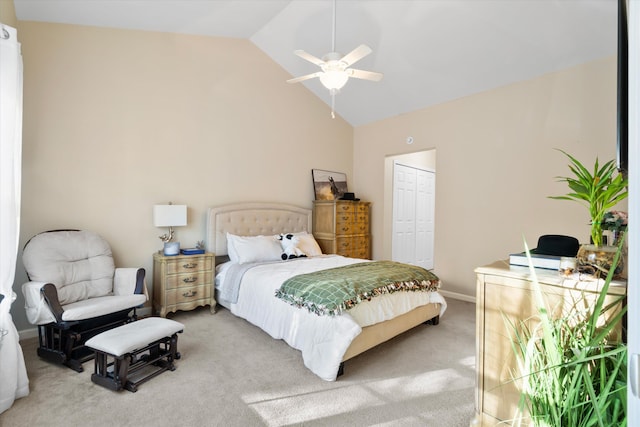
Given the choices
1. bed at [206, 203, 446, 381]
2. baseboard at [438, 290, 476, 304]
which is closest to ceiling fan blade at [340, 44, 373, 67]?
bed at [206, 203, 446, 381]

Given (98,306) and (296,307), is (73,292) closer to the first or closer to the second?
(98,306)

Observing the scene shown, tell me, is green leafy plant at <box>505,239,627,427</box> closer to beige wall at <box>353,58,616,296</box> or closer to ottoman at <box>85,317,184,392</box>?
ottoman at <box>85,317,184,392</box>

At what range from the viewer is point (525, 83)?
13.8 ft

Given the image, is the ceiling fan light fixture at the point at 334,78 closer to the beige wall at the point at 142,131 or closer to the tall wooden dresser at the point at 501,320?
the tall wooden dresser at the point at 501,320

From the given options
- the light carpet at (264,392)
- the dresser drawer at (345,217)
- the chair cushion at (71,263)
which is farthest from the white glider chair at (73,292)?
the dresser drawer at (345,217)

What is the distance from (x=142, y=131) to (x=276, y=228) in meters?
2.29

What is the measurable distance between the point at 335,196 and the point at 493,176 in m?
2.56

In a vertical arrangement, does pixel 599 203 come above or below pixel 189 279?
above

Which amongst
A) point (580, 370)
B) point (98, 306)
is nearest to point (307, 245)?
point (98, 306)

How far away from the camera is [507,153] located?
4402 millimetres

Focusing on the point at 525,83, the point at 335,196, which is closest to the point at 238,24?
the point at 335,196

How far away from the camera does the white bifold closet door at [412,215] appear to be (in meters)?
6.21

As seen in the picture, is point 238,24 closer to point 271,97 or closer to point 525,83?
point 271,97

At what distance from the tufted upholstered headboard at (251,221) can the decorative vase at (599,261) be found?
4054mm
